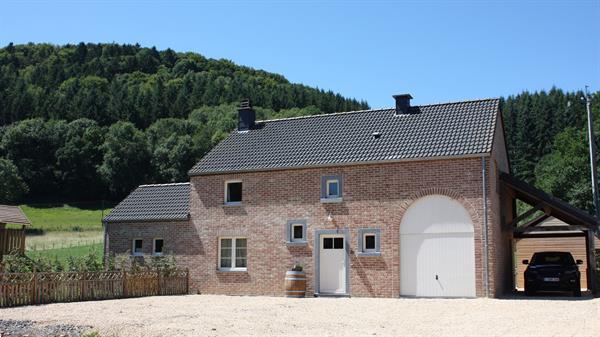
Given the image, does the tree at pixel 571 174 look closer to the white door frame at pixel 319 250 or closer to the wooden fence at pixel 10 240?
the white door frame at pixel 319 250

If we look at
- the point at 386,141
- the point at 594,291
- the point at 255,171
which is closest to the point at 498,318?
the point at 594,291

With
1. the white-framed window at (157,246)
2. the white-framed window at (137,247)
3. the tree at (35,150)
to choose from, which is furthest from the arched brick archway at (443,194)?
the tree at (35,150)

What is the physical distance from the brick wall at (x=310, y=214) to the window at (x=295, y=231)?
0.21 m

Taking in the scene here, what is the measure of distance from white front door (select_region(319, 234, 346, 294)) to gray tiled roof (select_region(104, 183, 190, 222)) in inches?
247

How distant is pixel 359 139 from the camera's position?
976 inches

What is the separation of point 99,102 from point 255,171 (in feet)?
255

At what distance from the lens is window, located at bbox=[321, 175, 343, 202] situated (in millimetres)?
23734

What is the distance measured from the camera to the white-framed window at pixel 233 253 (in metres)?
25.5

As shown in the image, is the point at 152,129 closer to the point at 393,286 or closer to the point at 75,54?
the point at 75,54

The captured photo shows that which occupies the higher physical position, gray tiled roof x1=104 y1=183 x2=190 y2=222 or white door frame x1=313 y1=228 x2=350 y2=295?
gray tiled roof x1=104 y1=183 x2=190 y2=222

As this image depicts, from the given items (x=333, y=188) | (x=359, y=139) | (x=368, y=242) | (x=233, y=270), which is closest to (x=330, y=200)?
(x=333, y=188)

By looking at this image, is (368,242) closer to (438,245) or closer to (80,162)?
(438,245)

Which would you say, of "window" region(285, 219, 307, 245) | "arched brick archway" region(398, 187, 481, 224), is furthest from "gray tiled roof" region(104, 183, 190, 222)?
"arched brick archway" region(398, 187, 481, 224)

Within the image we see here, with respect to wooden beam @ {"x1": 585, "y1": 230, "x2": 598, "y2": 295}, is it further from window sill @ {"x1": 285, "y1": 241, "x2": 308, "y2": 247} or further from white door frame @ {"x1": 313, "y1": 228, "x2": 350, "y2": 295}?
window sill @ {"x1": 285, "y1": 241, "x2": 308, "y2": 247}
